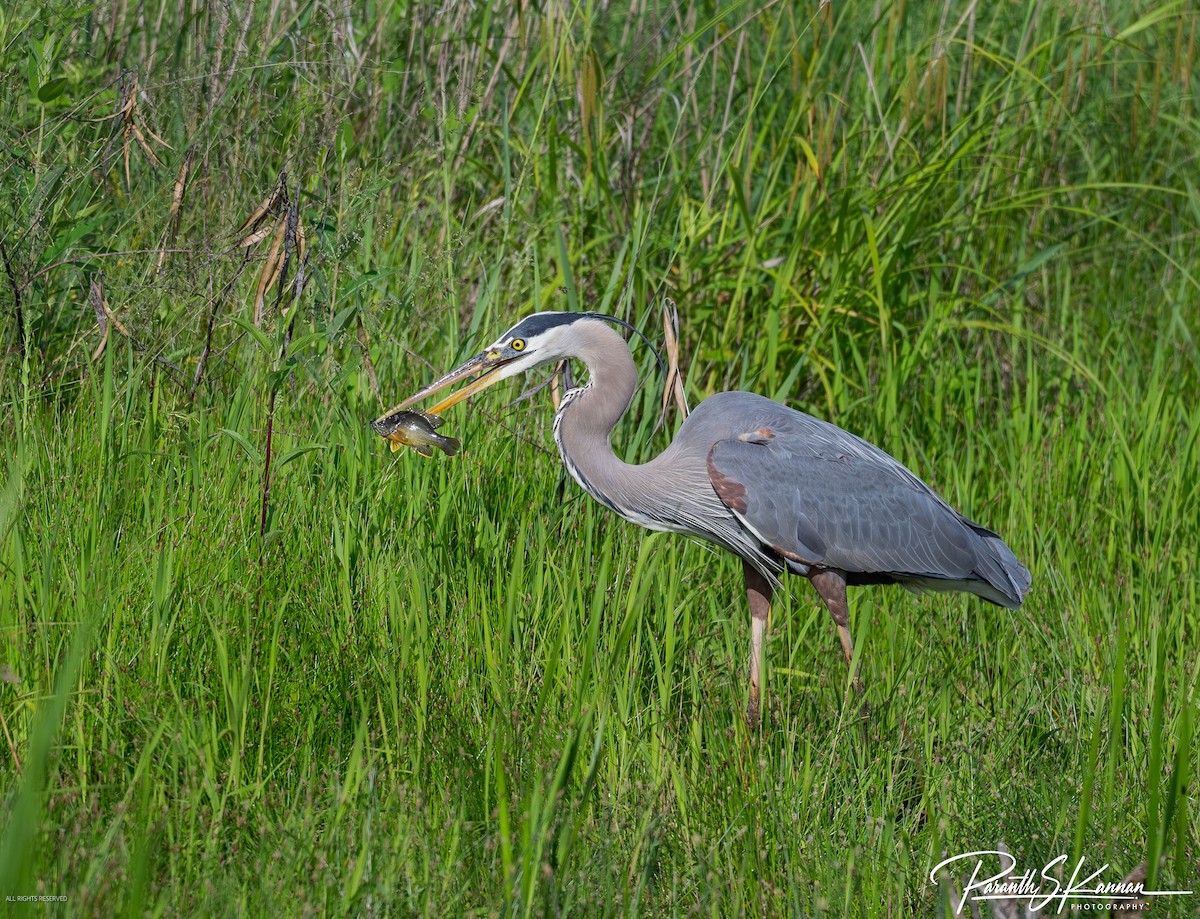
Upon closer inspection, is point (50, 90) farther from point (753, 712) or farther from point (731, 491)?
point (753, 712)

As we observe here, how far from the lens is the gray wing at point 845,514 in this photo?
12.4 feet

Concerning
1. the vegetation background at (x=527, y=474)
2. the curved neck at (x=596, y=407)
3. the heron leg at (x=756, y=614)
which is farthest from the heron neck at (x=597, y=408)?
the heron leg at (x=756, y=614)

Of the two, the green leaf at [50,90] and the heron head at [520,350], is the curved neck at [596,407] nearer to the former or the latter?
the heron head at [520,350]

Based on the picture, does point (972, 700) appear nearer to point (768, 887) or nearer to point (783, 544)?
point (783, 544)

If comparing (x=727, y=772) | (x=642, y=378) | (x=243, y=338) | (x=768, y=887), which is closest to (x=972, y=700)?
(x=727, y=772)

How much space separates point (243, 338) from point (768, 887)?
237 cm

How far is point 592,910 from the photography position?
2270 mm

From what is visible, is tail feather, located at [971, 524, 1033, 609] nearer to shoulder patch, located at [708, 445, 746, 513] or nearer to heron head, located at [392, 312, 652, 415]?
shoulder patch, located at [708, 445, 746, 513]

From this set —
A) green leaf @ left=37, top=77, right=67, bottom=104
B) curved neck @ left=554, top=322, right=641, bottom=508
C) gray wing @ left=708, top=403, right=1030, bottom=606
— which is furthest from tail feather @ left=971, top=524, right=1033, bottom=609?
green leaf @ left=37, top=77, right=67, bottom=104
